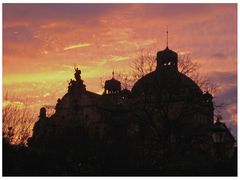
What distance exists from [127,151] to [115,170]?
1192 cm

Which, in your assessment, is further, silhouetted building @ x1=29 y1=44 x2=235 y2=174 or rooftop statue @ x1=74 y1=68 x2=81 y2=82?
rooftop statue @ x1=74 y1=68 x2=81 y2=82

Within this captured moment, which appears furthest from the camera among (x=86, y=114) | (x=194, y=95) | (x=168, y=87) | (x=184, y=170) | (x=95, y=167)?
(x=86, y=114)

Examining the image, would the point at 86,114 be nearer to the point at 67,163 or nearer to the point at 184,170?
the point at 67,163

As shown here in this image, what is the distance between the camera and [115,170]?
30953mm

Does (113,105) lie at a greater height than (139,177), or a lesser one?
greater

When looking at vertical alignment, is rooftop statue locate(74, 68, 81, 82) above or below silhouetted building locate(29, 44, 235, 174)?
above

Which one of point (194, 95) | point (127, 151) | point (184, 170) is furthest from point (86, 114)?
point (184, 170)

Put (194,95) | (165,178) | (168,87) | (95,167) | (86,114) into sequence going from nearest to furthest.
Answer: (165,178), (95,167), (168,87), (194,95), (86,114)

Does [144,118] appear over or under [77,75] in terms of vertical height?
under

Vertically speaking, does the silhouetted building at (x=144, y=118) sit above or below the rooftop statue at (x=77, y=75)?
below

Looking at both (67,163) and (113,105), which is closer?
(67,163)

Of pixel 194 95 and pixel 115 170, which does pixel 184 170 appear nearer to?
pixel 115 170

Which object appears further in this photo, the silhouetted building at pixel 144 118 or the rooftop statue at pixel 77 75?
the rooftop statue at pixel 77 75

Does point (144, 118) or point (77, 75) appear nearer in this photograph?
point (144, 118)
